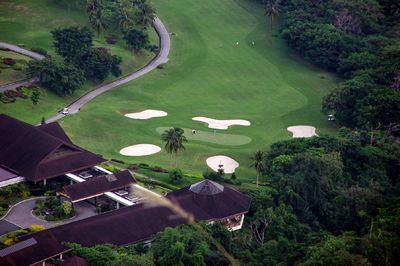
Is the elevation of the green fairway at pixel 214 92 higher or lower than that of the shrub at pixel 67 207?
higher

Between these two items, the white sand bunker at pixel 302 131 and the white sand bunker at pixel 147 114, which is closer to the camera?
the white sand bunker at pixel 147 114

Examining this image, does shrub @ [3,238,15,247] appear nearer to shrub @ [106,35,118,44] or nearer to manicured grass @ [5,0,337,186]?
manicured grass @ [5,0,337,186]

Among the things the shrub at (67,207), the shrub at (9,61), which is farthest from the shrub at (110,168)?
the shrub at (9,61)

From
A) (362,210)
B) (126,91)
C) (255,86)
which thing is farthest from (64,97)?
(362,210)

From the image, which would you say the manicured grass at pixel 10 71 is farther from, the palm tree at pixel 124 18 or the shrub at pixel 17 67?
the palm tree at pixel 124 18

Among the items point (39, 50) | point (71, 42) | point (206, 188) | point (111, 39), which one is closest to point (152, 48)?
point (111, 39)

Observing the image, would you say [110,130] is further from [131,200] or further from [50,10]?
[50,10]

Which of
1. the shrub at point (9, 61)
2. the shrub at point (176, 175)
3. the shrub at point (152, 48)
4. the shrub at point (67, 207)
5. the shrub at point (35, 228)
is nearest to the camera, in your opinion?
the shrub at point (35, 228)

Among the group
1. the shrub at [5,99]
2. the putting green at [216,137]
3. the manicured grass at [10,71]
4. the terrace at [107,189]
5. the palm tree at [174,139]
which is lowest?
the terrace at [107,189]
